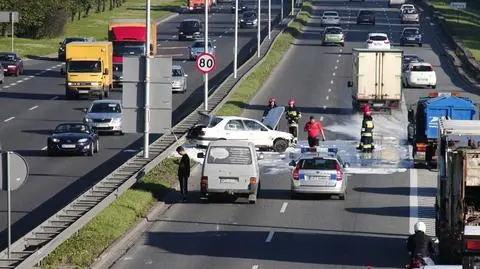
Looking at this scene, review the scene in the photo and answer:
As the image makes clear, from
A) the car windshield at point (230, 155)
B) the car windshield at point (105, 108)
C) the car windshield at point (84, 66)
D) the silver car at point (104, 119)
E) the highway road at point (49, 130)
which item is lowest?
the highway road at point (49, 130)

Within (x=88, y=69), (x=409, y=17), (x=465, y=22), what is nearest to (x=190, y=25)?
(x=409, y=17)

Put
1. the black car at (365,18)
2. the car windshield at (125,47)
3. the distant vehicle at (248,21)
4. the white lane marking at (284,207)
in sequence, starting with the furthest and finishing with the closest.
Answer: the black car at (365,18) < the distant vehicle at (248,21) < the car windshield at (125,47) < the white lane marking at (284,207)

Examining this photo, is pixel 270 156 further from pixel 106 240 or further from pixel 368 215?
pixel 106 240

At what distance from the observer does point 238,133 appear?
4881cm

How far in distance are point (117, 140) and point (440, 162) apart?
83.7 feet

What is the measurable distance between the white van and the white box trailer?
24213 millimetres

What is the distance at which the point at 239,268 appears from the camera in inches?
1094

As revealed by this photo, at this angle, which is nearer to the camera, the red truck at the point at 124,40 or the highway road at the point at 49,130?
the highway road at the point at 49,130

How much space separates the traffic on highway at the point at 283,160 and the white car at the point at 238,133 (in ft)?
0.19

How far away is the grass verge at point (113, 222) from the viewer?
26.6 meters

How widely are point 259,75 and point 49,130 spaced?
21625mm

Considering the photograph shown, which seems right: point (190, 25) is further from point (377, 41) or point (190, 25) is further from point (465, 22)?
point (465, 22)

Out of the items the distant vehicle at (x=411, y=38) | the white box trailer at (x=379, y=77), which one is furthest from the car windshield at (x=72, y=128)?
the distant vehicle at (x=411, y=38)

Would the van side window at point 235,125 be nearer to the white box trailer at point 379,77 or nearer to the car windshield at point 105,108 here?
the car windshield at point 105,108
